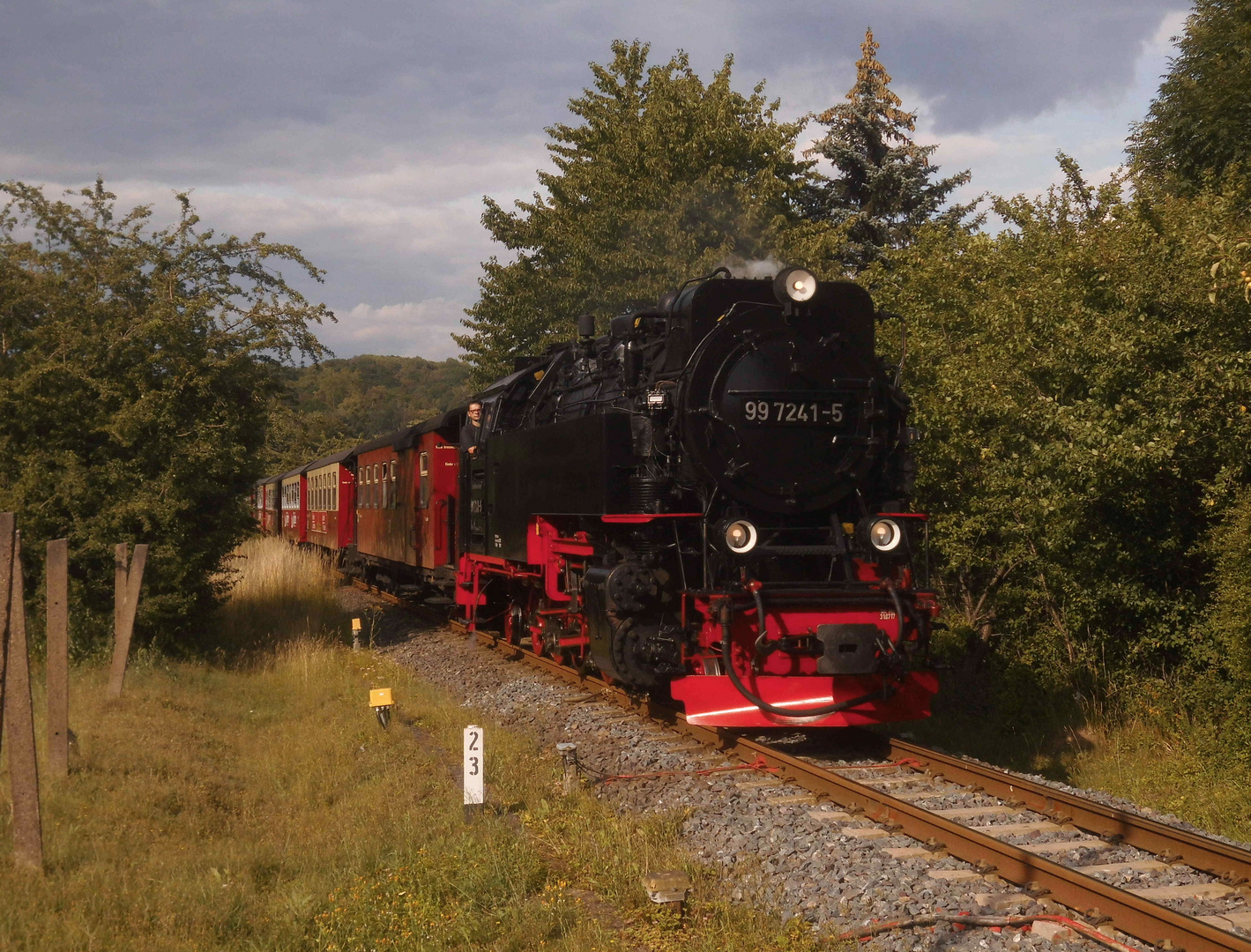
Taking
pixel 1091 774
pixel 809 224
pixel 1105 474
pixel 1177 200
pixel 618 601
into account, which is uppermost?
pixel 809 224

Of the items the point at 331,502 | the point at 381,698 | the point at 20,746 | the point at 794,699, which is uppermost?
the point at 331,502

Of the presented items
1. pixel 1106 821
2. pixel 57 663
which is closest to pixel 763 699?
pixel 1106 821

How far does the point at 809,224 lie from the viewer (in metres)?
21.3

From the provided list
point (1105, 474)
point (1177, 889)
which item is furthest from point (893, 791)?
point (1105, 474)

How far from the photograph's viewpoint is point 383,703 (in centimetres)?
870

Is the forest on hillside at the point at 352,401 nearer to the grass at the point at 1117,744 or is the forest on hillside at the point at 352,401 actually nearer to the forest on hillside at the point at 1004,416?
the forest on hillside at the point at 1004,416

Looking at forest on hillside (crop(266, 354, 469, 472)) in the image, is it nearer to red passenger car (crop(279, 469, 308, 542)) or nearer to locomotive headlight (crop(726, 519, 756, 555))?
red passenger car (crop(279, 469, 308, 542))

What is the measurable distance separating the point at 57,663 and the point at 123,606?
9.93 feet

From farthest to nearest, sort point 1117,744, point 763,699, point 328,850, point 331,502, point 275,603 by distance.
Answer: point 331,502
point 275,603
point 1117,744
point 763,699
point 328,850

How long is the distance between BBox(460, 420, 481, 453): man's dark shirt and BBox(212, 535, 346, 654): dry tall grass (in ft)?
10.6

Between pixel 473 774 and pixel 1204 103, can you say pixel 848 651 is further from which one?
pixel 1204 103

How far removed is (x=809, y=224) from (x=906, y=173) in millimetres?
5633

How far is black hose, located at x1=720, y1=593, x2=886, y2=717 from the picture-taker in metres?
7.14

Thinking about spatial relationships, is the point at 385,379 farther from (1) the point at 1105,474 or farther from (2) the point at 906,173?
(1) the point at 1105,474
